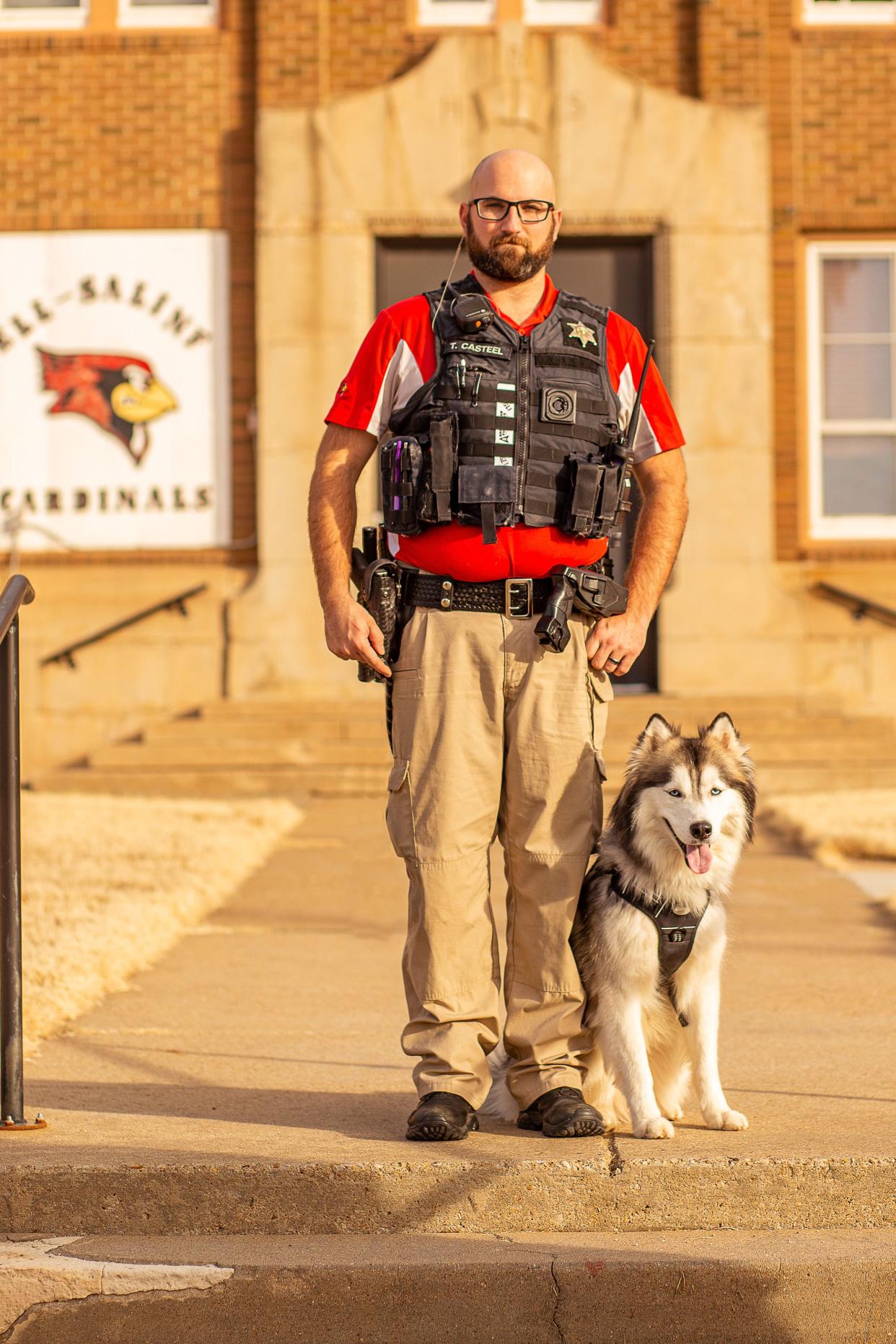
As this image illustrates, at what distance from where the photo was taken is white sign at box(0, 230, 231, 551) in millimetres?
15664

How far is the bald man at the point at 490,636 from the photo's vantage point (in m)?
4.49

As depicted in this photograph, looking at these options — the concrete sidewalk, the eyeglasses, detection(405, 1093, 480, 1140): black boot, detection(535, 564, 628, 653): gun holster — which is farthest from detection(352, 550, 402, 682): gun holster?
the concrete sidewalk

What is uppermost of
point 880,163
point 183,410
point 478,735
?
point 880,163

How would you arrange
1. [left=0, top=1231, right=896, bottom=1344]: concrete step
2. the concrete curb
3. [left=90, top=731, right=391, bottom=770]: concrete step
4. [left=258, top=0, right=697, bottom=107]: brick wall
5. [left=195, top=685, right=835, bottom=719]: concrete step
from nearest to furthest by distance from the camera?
[left=0, top=1231, right=896, bottom=1344]: concrete step < the concrete curb < [left=90, top=731, right=391, bottom=770]: concrete step < [left=195, top=685, right=835, bottom=719]: concrete step < [left=258, top=0, right=697, bottom=107]: brick wall

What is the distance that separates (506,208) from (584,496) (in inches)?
29.9

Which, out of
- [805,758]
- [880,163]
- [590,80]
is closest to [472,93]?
[590,80]

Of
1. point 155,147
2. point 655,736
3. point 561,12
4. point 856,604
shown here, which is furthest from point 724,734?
point 561,12

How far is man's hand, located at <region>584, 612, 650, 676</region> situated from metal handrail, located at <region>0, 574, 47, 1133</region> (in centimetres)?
148

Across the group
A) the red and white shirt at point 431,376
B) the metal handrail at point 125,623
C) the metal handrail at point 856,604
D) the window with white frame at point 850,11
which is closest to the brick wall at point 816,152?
the window with white frame at point 850,11

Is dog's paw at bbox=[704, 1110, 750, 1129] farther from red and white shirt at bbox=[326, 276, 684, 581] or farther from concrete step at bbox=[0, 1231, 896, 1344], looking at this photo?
red and white shirt at bbox=[326, 276, 684, 581]

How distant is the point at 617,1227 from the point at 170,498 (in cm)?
1232

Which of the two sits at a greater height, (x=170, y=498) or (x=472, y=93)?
(x=472, y=93)

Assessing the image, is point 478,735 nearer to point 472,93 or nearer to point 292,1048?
point 292,1048

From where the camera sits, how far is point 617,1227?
13.3 feet
